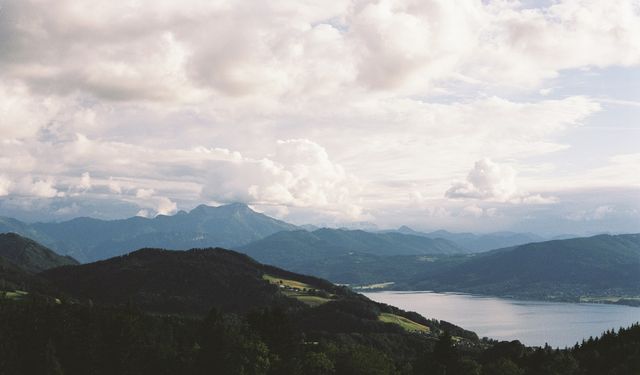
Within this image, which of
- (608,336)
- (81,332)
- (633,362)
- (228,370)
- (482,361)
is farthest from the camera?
(482,361)

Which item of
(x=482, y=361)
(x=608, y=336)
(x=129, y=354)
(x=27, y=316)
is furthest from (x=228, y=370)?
(x=608, y=336)

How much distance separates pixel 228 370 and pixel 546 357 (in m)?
69.9

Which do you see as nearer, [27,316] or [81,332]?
[81,332]

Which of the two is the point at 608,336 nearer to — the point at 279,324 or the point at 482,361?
the point at 482,361

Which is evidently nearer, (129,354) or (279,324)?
(129,354)

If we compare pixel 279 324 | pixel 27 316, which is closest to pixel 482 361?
pixel 279 324

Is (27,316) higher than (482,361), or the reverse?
(27,316)

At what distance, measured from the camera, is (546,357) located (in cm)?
12681

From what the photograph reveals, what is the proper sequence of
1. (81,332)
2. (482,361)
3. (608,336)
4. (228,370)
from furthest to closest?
(482,361), (608,336), (81,332), (228,370)

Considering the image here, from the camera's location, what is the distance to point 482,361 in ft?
600

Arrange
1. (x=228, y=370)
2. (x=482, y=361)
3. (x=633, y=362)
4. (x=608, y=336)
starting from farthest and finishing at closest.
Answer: (x=482, y=361)
(x=608, y=336)
(x=633, y=362)
(x=228, y=370)

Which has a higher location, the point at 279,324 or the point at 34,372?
the point at 279,324

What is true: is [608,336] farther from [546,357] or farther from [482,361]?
[546,357]

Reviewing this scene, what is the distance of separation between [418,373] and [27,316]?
81.5 meters
